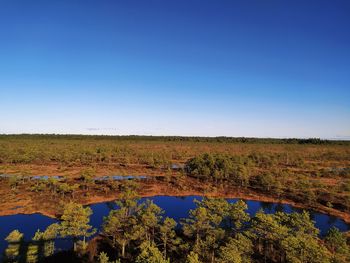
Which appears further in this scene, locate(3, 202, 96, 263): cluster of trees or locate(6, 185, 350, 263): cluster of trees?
locate(3, 202, 96, 263): cluster of trees

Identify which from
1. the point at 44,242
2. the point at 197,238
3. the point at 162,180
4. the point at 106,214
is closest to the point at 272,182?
the point at 162,180

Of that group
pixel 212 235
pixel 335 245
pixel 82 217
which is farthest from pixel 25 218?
pixel 335 245

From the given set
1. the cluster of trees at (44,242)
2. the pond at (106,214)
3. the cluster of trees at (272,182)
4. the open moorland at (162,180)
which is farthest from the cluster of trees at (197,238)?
the cluster of trees at (272,182)

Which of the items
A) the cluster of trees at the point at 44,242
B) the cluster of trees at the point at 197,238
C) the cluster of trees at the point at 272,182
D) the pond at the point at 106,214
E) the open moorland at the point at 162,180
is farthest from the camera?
the cluster of trees at the point at 272,182

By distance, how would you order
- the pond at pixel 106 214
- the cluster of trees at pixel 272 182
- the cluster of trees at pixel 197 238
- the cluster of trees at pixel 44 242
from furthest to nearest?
the cluster of trees at pixel 272 182 < the pond at pixel 106 214 < the cluster of trees at pixel 44 242 < the cluster of trees at pixel 197 238

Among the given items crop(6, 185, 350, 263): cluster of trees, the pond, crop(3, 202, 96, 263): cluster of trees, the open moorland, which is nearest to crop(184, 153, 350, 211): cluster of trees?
the open moorland

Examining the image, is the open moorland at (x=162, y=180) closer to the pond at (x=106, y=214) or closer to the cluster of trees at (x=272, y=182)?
the cluster of trees at (x=272, y=182)

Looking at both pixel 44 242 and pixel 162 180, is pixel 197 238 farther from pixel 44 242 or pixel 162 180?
pixel 162 180

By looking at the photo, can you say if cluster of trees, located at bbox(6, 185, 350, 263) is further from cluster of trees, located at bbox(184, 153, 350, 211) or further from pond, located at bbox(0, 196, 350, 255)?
cluster of trees, located at bbox(184, 153, 350, 211)
